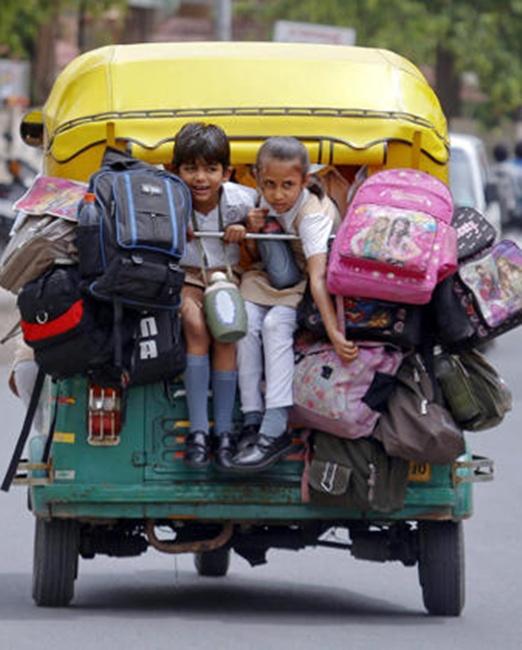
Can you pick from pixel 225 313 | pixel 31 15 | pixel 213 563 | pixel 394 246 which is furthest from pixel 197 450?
pixel 31 15

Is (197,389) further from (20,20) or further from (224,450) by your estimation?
(20,20)

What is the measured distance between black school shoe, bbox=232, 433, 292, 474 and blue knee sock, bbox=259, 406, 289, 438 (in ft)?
0.06

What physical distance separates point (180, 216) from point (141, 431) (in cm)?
79

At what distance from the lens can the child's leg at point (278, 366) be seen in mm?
8664

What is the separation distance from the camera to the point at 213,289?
343 inches

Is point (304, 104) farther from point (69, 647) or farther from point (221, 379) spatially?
point (69, 647)

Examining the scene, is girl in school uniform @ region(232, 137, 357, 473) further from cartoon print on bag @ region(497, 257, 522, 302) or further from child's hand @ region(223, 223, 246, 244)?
cartoon print on bag @ region(497, 257, 522, 302)

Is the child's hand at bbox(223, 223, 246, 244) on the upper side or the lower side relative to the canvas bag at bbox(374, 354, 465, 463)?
upper

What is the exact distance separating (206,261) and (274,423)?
69cm

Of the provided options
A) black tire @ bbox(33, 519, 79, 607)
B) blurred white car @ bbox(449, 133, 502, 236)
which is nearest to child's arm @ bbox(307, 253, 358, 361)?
black tire @ bbox(33, 519, 79, 607)

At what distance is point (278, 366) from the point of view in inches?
343

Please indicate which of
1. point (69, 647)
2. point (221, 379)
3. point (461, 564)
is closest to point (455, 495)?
point (461, 564)

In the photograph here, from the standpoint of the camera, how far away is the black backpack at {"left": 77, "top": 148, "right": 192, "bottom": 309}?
8.44 m

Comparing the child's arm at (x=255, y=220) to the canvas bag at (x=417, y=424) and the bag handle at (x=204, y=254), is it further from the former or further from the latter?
the canvas bag at (x=417, y=424)
